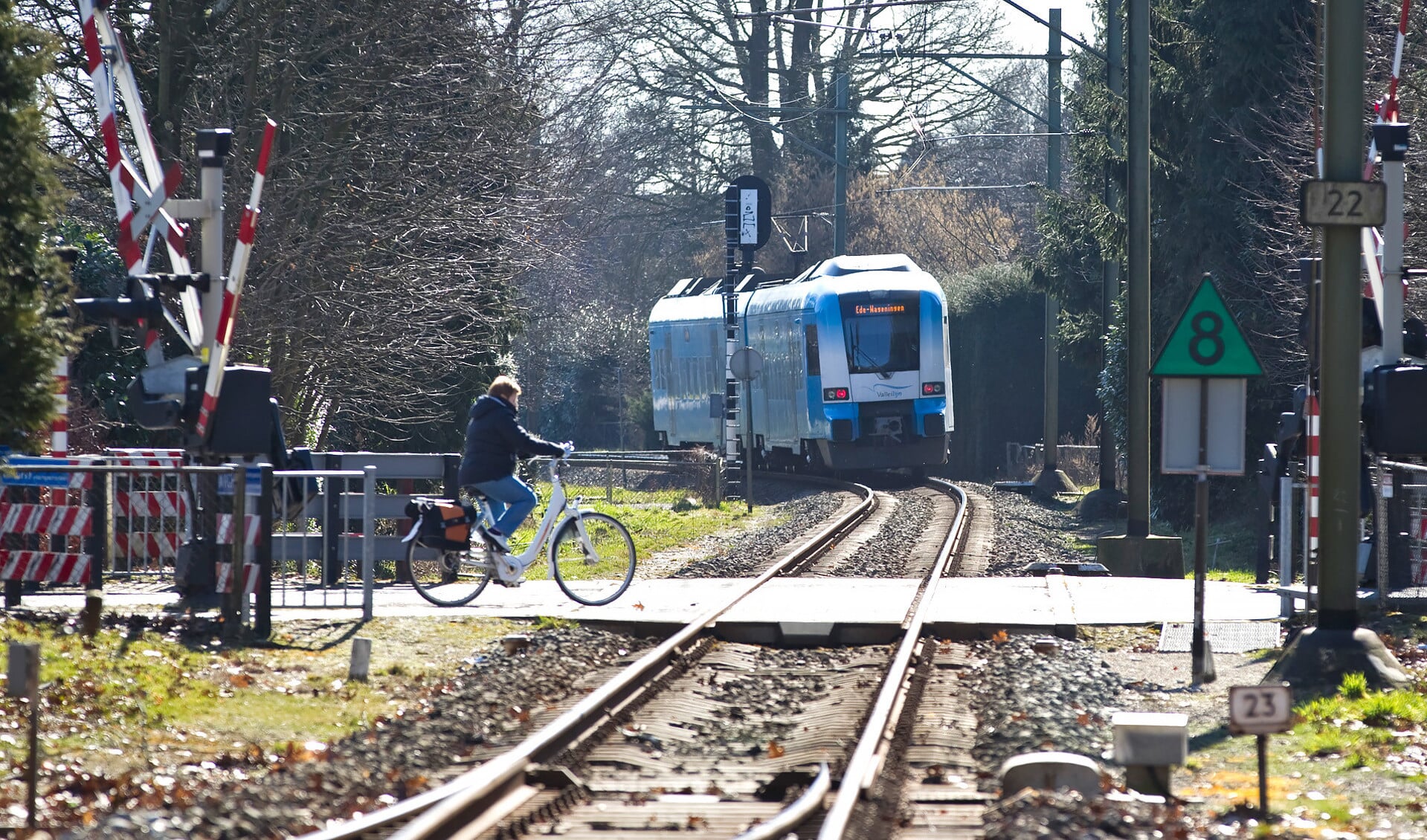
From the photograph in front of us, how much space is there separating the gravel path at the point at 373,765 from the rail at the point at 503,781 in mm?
232

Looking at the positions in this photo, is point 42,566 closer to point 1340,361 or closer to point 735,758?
point 735,758

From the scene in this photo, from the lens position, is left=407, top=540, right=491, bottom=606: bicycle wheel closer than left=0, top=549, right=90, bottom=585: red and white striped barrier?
No

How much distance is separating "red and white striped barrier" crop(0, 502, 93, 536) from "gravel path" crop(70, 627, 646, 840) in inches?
121

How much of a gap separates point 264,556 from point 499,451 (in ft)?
8.12

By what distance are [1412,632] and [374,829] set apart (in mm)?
7894

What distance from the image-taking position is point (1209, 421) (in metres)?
10.0

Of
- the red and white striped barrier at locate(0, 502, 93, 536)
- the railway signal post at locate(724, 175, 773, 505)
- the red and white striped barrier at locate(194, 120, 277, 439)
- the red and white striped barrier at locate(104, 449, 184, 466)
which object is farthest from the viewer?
the railway signal post at locate(724, 175, 773, 505)

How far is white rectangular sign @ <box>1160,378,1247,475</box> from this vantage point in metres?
10.0

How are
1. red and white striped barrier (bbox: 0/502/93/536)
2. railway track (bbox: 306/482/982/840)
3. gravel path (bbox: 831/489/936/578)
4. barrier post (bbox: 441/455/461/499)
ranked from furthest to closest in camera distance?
gravel path (bbox: 831/489/936/578), barrier post (bbox: 441/455/461/499), red and white striped barrier (bbox: 0/502/93/536), railway track (bbox: 306/482/982/840)

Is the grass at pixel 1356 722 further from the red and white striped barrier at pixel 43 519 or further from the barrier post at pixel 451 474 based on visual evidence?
the barrier post at pixel 451 474

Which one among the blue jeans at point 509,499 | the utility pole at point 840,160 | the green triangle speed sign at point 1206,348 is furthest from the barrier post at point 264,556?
the utility pole at point 840,160

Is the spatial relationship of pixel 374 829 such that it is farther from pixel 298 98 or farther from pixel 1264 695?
pixel 298 98

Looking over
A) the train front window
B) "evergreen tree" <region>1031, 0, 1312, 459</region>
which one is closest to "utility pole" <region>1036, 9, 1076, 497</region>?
the train front window

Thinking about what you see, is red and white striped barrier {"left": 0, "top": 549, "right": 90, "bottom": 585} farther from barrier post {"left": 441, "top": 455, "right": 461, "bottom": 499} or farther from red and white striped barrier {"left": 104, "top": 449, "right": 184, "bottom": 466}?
barrier post {"left": 441, "top": 455, "right": 461, "bottom": 499}
